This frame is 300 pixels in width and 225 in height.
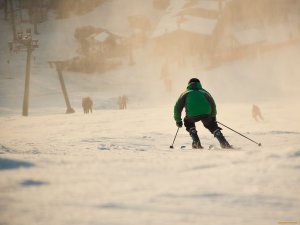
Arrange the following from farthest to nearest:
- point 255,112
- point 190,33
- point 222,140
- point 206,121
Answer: point 190,33 < point 255,112 < point 206,121 < point 222,140

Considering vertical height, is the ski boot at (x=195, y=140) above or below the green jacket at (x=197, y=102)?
below

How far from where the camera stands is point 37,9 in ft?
185

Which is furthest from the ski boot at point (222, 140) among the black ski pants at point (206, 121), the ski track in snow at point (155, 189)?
the ski track in snow at point (155, 189)

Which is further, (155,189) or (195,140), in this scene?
(195,140)

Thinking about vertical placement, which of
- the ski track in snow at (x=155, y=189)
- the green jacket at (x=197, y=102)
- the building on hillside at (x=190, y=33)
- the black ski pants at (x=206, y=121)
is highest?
the building on hillside at (x=190, y=33)

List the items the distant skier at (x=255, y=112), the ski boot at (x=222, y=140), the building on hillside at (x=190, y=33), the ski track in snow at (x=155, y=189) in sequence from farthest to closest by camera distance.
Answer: the building on hillside at (x=190, y=33) < the distant skier at (x=255, y=112) < the ski boot at (x=222, y=140) < the ski track in snow at (x=155, y=189)

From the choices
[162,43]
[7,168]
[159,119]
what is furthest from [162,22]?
[7,168]

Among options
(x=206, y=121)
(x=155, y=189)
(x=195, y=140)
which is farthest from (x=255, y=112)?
(x=155, y=189)

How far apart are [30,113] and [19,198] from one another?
25.1 metres

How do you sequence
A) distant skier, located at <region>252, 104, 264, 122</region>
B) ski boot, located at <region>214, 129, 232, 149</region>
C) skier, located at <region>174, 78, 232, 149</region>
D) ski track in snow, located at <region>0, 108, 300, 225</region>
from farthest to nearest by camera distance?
distant skier, located at <region>252, 104, 264, 122</region> < skier, located at <region>174, 78, 232, 149</region> < ski boot, located at <region>214, 129, 232, 149</region> < ski track in snow, located at <region>0, 108, 300, 225</region>

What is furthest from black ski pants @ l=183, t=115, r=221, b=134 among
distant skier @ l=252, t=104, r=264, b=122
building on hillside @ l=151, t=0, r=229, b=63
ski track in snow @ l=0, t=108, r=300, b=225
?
building on hillside @ l=151, t=0, r=229, b=63

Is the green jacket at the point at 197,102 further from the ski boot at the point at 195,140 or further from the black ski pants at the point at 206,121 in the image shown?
the ski boot at the point at 195,140

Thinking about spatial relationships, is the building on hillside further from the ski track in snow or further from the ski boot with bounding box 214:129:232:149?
the ski track in snow

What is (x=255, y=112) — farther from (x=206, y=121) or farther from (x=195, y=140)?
(x=195, y=140)
